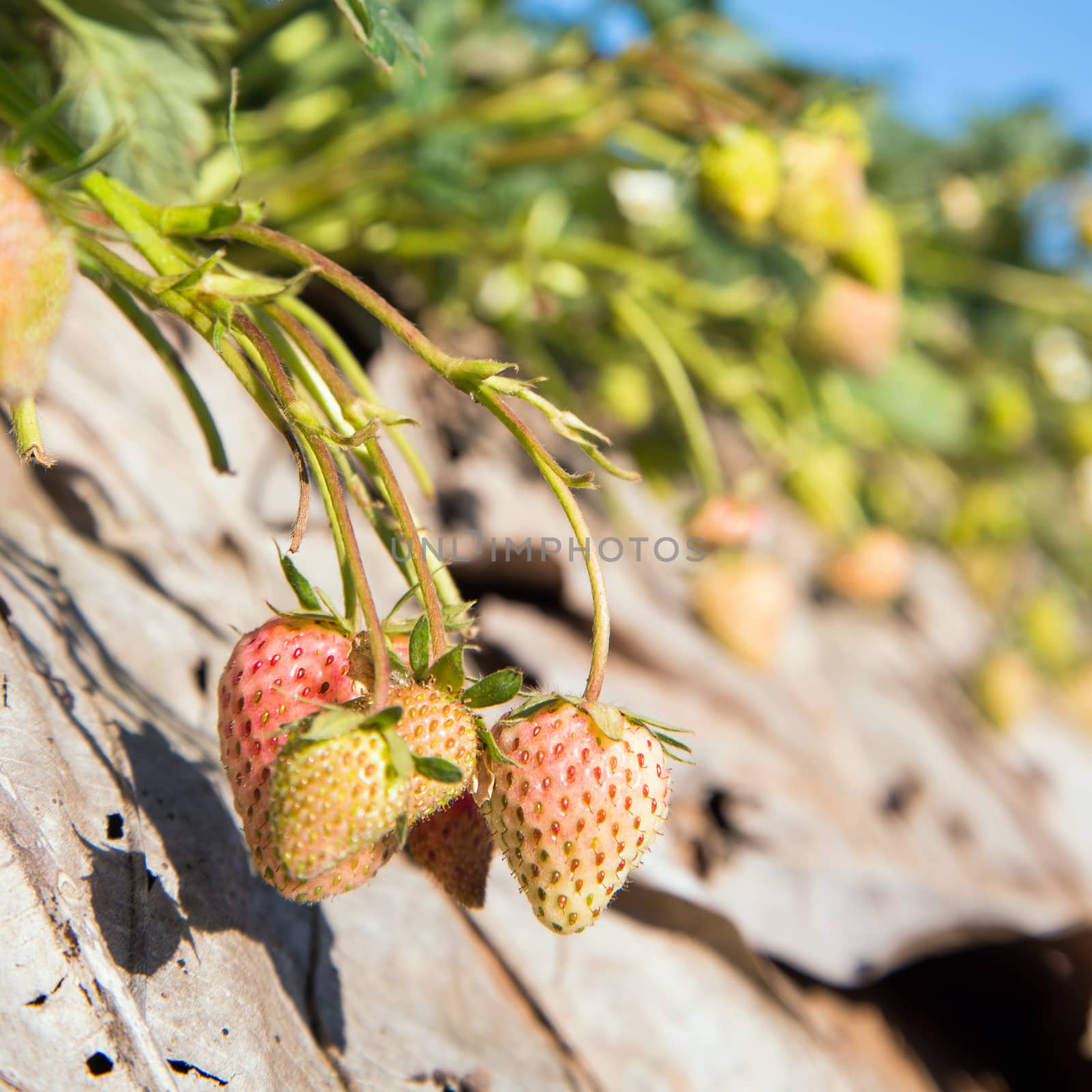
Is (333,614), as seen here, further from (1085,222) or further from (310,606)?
(1085,222)

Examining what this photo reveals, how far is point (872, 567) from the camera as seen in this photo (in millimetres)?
1767

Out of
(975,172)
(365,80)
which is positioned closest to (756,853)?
(365,80)

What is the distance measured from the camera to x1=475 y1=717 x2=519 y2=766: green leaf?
1.82 feet

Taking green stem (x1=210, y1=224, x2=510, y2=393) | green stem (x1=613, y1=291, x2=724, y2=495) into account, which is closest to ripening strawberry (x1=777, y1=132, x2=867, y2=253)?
green stem (x1=613, y1=291, x2=724, y2=495)

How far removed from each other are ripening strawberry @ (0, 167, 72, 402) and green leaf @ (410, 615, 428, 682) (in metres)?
0.23

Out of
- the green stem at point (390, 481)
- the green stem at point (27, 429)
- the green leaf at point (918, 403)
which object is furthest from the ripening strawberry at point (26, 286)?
the green leaf at point (918, 403)

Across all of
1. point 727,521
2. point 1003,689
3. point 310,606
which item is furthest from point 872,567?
point 310,606

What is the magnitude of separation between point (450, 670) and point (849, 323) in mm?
1147

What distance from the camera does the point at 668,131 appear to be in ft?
3.82

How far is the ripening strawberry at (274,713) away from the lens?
0.53 m

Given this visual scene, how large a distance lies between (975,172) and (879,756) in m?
1.27

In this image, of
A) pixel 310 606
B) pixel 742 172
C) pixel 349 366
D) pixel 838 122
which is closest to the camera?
pixel 310 606

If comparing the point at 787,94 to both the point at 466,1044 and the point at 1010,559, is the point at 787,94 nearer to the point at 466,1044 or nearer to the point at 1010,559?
the point at 466,1044

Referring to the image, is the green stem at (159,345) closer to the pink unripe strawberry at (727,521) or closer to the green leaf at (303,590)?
the green leaf at (303,590)
